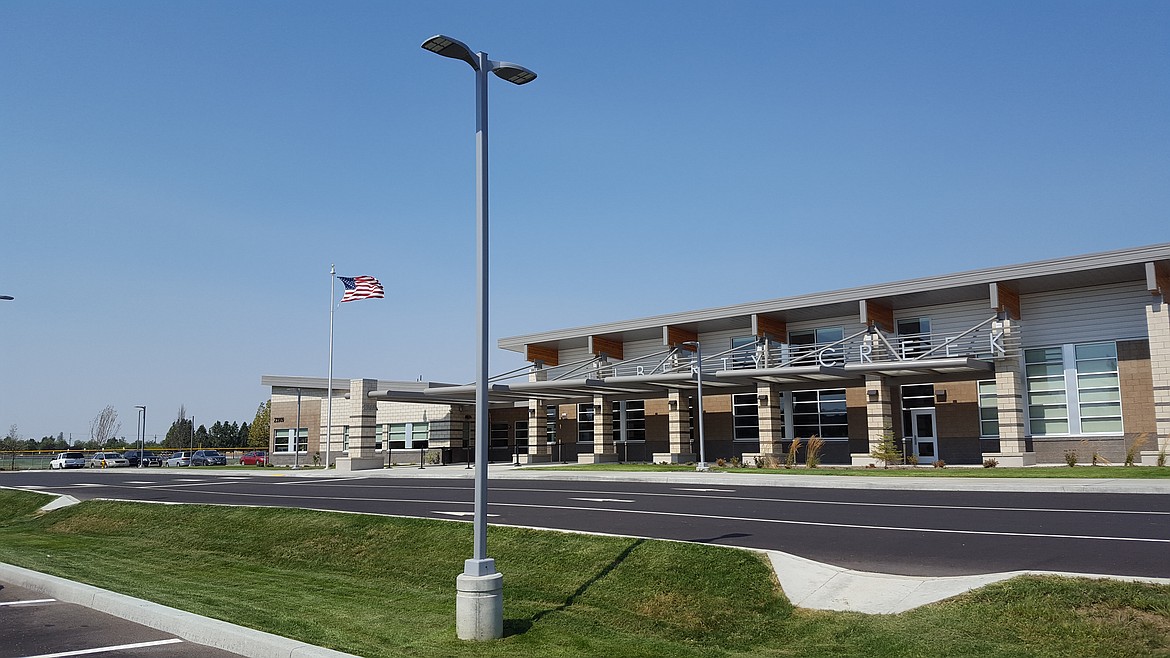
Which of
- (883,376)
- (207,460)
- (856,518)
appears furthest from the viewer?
(207,460)

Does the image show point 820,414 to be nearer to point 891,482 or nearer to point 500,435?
point 891,482

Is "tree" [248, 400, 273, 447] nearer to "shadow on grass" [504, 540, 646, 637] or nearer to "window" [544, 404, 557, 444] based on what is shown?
"window" [544, 404, 557, 444]

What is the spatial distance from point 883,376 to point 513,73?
29082 millimetres

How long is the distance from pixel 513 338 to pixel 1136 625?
151 feet

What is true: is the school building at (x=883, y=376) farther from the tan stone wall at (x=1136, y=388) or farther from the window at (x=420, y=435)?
the window at (x=420, y=435)

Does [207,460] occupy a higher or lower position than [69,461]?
lower

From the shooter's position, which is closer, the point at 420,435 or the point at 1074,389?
the point at 1074,389

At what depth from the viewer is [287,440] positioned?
217ft

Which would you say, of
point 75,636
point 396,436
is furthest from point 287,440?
point 75,636

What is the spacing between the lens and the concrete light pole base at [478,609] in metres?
8.58

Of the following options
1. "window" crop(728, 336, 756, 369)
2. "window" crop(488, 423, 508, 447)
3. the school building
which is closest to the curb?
the school building

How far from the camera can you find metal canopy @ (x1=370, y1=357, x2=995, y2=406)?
1320 inches

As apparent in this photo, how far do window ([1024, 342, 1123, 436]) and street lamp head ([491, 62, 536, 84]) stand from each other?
3044 cm

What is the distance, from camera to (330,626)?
30.6ft
